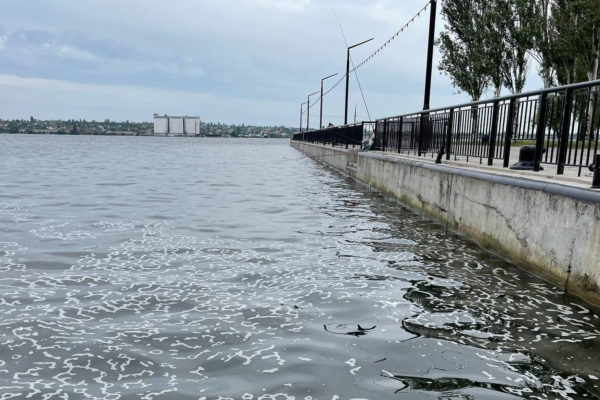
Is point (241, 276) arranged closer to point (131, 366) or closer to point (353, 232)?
point (131, 366)

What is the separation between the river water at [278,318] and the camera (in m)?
3.48

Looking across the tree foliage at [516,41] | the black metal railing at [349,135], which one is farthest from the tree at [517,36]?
the black metal railing at [349,135]

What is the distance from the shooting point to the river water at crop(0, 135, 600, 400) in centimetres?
348

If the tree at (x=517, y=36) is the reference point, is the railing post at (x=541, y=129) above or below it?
below

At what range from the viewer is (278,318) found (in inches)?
187

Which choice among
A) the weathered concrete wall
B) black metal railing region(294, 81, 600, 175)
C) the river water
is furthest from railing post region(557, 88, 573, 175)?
the weathered concrete wall

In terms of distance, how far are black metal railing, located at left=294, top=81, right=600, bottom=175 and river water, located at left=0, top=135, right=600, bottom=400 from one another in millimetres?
2013

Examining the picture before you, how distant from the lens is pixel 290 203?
13312 millimetres

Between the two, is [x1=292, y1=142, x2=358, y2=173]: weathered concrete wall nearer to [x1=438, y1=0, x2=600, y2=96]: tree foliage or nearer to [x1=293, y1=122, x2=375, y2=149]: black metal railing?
[x1=293, y1=122, x2=375, y2=149]: black metal railing

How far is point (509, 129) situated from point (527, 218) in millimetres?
2730

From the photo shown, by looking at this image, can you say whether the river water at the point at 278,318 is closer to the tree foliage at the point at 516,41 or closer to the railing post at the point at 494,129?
the railing post at the point at 494,129

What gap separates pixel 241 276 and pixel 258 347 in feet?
7.01

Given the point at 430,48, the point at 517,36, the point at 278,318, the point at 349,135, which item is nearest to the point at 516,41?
the point at 517,36

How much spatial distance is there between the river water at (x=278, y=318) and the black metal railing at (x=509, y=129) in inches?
79.2
